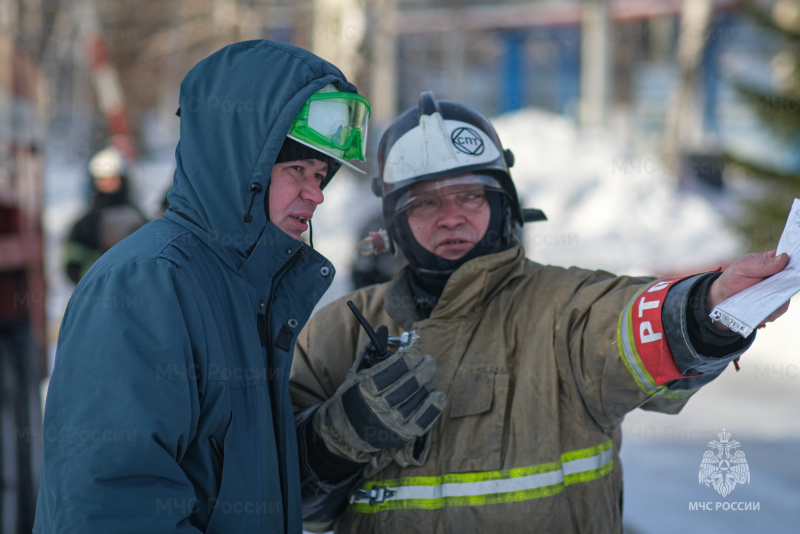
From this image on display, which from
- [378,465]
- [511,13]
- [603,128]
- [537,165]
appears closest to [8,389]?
[378,465]

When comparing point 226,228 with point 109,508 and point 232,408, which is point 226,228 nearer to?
point 232,408

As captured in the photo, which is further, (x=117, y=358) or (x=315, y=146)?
(x=315, y=146)

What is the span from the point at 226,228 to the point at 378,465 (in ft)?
2.81

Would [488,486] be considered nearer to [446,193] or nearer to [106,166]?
[446,193]

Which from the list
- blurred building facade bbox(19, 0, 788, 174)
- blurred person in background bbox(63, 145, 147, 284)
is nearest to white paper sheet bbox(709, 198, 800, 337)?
blurred person in background bbox(63, 145, 147, 284)

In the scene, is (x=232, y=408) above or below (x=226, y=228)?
below

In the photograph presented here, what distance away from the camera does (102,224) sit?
652cm

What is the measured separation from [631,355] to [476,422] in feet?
1.60

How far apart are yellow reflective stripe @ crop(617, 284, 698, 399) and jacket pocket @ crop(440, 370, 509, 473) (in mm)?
363

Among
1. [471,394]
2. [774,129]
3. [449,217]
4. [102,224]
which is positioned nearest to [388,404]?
[471,394]

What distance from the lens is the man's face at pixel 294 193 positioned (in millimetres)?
1904

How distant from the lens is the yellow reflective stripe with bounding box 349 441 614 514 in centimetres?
204

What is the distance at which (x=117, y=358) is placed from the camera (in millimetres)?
1485

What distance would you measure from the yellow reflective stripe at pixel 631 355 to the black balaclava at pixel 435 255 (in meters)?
0.63
